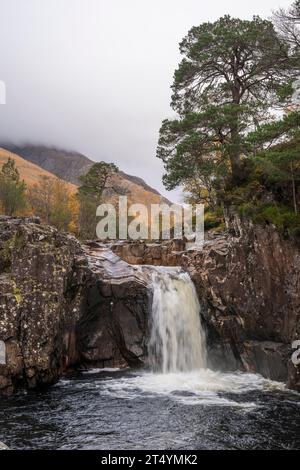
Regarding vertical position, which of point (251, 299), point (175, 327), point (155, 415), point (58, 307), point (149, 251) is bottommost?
point (155, 415)

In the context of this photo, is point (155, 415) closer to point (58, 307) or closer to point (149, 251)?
point (58, 307)

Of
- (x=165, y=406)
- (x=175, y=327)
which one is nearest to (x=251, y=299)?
(x=175, y=327)

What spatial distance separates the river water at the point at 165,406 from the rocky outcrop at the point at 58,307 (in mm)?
1028

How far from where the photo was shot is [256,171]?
1064 inches

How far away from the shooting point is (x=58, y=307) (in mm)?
22203

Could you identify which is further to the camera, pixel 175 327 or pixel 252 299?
pixel 175 327

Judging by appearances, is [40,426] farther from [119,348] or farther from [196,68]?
[196,68]

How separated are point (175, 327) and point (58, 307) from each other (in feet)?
25.9

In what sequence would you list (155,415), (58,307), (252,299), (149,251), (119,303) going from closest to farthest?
(155,415) → (58,307) → (252,299) → (119,303) → (149,251)

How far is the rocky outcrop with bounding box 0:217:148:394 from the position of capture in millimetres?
20938

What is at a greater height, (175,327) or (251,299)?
(251,299)

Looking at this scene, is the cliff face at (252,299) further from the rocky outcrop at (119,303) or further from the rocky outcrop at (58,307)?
the rocky outcrop at (58,307)

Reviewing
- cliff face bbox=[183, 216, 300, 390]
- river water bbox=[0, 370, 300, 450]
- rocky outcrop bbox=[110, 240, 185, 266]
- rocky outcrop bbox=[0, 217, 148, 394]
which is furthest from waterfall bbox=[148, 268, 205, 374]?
rocky outcrop bbox=[110, 240, 185, 266]

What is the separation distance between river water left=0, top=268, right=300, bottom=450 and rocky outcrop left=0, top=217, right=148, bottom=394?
1.03m
